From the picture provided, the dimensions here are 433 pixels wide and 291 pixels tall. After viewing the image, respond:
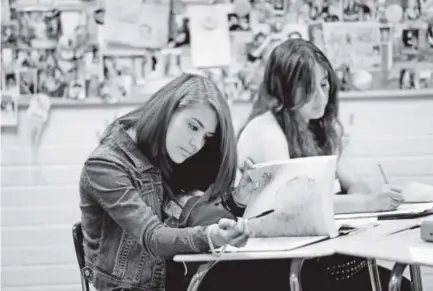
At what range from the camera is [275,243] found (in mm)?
1574

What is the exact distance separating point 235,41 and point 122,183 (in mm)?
1596

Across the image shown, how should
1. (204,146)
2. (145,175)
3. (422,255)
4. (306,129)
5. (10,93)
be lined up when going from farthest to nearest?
(10,93) < (306,129) < (204,146) < (145,175) < (422,255)

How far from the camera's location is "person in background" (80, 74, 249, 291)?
1.62 meters

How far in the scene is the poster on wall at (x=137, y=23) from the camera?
308cm

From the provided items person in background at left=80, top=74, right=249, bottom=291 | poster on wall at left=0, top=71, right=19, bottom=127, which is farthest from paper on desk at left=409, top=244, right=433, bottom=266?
poster on wall at left=0, top=71, right=19, bottom=127

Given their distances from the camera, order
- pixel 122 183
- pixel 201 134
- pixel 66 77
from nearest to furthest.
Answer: pixel 122 183 → pixel 201 134 → pixel 66 77

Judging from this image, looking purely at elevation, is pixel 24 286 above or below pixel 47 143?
below

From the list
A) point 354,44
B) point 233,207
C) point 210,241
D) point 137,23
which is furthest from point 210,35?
point 210,241

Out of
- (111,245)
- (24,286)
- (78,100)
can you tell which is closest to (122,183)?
(111,245)

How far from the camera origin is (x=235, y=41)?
10.1 feet

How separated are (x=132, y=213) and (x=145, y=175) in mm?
158

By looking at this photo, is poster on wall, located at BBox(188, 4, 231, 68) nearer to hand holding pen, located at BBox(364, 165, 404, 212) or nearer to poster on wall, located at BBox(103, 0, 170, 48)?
poster on wall, located at BBox(103, 0, 170, 48)

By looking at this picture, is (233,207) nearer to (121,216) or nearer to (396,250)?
(121,216)

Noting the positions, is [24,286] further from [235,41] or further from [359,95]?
[359,95]
